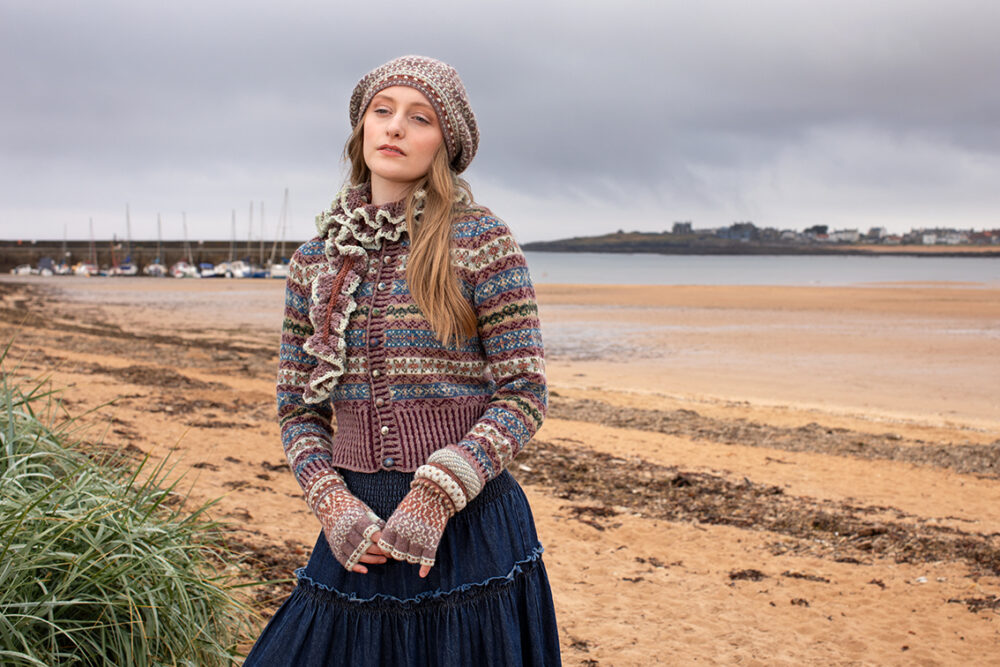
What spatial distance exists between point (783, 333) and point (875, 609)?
A: 63.7 ft

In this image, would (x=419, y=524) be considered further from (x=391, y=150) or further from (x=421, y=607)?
(x=391, y=150)

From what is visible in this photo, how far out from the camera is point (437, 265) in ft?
6.70

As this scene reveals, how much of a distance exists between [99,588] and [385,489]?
1.46 meters

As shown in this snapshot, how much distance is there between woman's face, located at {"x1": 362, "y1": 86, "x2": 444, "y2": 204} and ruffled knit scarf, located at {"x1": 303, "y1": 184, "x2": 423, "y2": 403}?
80 millimetres

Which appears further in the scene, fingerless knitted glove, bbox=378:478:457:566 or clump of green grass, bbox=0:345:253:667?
clump of green grass, bbox=0:345:253:667

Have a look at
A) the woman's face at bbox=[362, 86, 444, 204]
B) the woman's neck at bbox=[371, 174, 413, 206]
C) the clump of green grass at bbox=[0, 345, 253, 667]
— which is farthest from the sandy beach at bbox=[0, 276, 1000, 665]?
the woman's face at bbox=[362, 86, 444, 204]

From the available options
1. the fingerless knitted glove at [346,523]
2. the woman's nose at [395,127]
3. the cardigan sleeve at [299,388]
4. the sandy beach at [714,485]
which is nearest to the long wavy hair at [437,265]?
the woman's nose at [395,127]

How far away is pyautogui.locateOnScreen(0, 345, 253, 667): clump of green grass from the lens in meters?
2.74

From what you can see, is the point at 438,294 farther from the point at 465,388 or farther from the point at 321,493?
the point at 321,493

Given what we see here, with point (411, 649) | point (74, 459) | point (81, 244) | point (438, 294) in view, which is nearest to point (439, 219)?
point (438, 294)

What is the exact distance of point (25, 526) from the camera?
2.97 metres

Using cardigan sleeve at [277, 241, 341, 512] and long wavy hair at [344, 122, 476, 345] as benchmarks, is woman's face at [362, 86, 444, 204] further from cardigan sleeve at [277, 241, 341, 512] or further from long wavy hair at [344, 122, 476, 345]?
cardigan sleeve at [277, 241, 341, 512]

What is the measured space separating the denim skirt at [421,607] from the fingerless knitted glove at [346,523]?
3.5 inches

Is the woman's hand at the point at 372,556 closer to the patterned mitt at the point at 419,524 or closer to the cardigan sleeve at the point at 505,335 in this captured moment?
the patterned mitt at the point at 419,524
